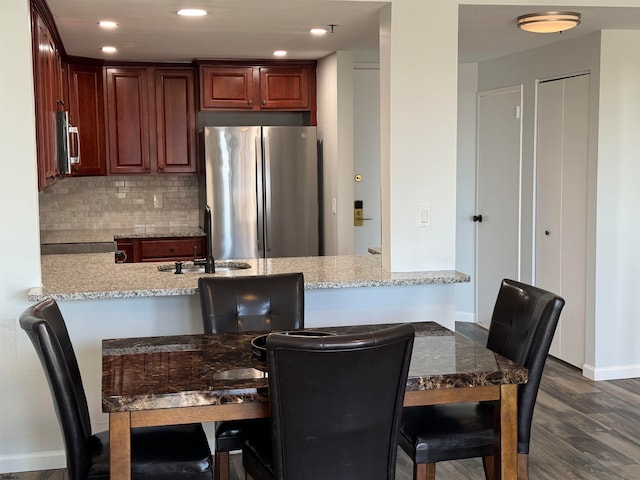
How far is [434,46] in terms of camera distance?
3.78 meters

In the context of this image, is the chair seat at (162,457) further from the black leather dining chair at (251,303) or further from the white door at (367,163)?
the white door at (367,163)

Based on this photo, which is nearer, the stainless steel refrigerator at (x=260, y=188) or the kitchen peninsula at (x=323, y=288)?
the kitchen peninsula at (x=323, y=288)

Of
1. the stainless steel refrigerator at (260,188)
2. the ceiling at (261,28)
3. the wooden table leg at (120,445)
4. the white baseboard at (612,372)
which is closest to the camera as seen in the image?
the wooden table leg at (120,445)

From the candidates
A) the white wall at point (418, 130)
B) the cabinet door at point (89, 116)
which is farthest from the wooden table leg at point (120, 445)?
the cabinet door at point (89, 116)

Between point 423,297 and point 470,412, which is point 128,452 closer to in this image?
point 470,412

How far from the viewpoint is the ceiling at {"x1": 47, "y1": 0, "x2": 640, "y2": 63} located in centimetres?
388

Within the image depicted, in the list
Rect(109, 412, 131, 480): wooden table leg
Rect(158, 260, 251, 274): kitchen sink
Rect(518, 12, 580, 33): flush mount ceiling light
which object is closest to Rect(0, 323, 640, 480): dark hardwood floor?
Rect(158, 260, 251, 274): kitchen sink

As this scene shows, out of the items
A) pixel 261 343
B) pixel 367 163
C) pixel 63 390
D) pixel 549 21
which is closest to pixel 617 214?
pixel 549 21

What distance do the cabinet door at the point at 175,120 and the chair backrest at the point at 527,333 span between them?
377 centimetres

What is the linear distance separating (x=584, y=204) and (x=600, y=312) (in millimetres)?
696

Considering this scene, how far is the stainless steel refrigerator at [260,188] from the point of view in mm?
5723

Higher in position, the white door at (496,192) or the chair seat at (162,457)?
the white door at (496,192)

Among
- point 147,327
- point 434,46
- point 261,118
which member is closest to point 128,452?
point 147,327

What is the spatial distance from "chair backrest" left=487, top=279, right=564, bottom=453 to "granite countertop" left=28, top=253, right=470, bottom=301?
2.57 feet
